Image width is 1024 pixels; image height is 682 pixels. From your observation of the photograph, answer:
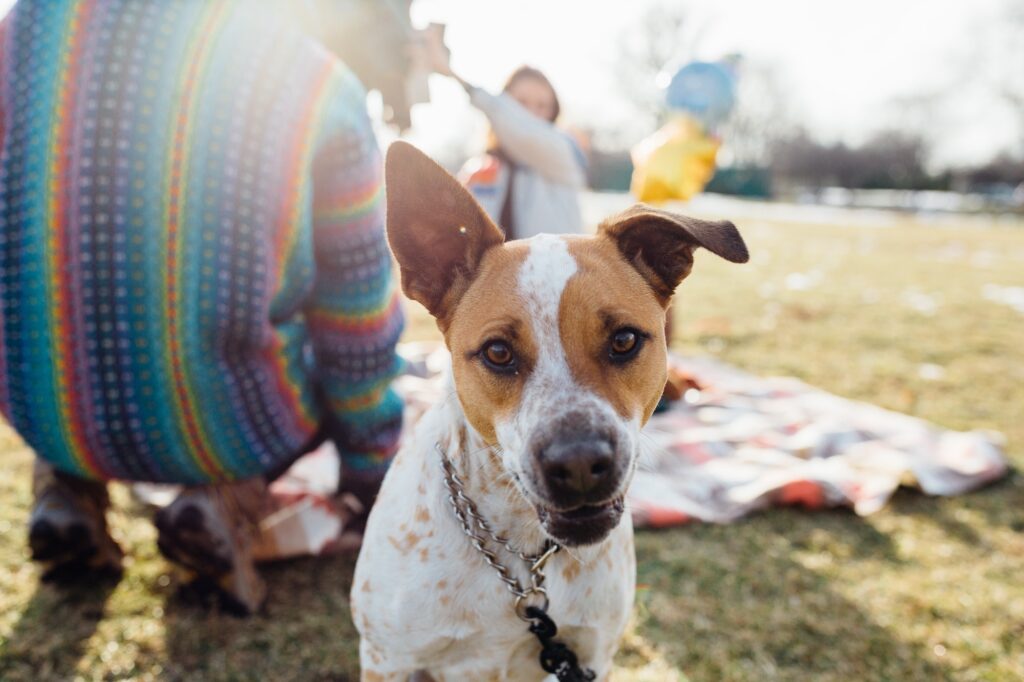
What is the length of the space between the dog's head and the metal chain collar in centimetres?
21

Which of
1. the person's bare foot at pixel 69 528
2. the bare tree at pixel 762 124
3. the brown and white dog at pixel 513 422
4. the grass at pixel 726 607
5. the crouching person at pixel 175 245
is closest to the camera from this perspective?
the brown and white dog at pixel 513 422

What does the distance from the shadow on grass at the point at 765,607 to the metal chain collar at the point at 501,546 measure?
112 centimetres

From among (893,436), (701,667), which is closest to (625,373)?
(701,667)

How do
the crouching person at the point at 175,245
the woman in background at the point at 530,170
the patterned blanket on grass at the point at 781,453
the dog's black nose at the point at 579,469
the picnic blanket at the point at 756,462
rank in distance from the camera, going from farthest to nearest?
the woman in background at the point at 530,170 < the patterned blanket on grass at the point at 781,453 < the picnic blanket at the point at 756,462 < the crouching person at the point at 175,245 < the dog's black nose at the point at 579,469

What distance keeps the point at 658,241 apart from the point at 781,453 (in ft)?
9.82

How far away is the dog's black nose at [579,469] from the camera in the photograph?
1.70 metres

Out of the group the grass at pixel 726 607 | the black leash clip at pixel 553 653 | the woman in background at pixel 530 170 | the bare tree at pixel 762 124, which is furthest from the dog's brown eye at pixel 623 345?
the bare tree at pixel 762 124

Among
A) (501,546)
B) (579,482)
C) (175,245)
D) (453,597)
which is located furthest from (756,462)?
(175,245)

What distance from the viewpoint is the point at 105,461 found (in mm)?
2691

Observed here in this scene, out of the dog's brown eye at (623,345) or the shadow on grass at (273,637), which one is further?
the shadow on grass at (273,637)

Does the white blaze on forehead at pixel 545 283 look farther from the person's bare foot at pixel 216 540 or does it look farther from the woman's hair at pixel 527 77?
the woman's hair at pixel 527 77

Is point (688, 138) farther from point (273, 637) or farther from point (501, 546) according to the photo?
point (273, 637)

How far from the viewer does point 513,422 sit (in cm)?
186

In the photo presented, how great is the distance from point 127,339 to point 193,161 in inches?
26.6
